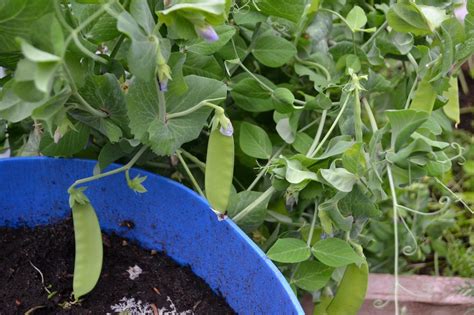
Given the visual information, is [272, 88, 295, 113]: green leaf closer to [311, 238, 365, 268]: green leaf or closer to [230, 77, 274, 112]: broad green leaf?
[230, 77, 274, 112]: broad green leaf

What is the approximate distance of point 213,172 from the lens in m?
0.81

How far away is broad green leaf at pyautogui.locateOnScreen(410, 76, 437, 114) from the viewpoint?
2.95 ft

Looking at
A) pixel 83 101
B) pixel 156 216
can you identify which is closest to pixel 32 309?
pixel 156 216

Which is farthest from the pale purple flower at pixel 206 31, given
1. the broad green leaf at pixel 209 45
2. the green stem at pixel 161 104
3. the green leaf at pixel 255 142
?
the green leaf at pixel 255 142

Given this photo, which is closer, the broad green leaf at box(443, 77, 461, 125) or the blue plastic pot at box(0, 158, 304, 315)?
the blue plastic pot at box(0, 158, 304, 315)

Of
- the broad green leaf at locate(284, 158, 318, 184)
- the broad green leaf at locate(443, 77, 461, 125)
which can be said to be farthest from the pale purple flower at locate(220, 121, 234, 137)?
the broad green leaf at locate(443, 77, 461, 125)

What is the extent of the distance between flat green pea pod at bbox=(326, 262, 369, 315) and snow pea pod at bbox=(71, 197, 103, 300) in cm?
35

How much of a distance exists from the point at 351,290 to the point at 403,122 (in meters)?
0.26

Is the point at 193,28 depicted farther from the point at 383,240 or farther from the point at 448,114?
the point at 383,240

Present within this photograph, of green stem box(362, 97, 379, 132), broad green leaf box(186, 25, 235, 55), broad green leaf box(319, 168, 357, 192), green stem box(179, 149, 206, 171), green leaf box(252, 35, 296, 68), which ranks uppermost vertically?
broad green leaf box(186, 25, 235, 55)

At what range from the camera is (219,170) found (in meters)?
0.81

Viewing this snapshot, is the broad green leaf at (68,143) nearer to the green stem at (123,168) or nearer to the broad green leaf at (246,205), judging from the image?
the green stem at (123,168)

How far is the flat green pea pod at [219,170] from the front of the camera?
2.58ft

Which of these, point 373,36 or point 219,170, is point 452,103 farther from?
point 219,170
